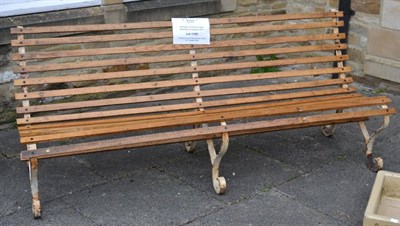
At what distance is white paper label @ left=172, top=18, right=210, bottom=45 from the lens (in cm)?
486

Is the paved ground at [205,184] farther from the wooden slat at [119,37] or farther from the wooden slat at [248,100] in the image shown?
the wooden slat at [119,37]

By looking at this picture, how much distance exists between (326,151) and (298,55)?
238cm

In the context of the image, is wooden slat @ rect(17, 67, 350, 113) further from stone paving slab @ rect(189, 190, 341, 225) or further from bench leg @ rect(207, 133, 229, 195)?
stone paving slab @ rect(189, 190, 341, 225)

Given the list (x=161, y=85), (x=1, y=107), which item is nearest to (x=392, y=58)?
(x=161, y=85)

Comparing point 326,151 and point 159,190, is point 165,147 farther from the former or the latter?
point 326,151

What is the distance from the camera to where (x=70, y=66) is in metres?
4.51

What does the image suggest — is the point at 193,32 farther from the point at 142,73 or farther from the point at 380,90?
the point at 380,90

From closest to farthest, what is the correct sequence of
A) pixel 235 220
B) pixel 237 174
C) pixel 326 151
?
1. pixel 235 220
2. pixel 237 174
3. pixel 326 151

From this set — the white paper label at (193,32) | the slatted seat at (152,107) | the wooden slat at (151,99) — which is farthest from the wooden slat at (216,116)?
the white paper label at (193,32)

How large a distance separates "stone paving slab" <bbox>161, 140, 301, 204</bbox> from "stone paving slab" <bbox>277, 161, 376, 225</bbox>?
0.15 m

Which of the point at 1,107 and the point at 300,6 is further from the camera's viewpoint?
the point at 300,6

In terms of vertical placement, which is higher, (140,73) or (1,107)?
(140,73)

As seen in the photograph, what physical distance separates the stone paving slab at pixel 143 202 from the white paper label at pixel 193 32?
1.08 meters

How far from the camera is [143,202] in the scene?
421 cm
